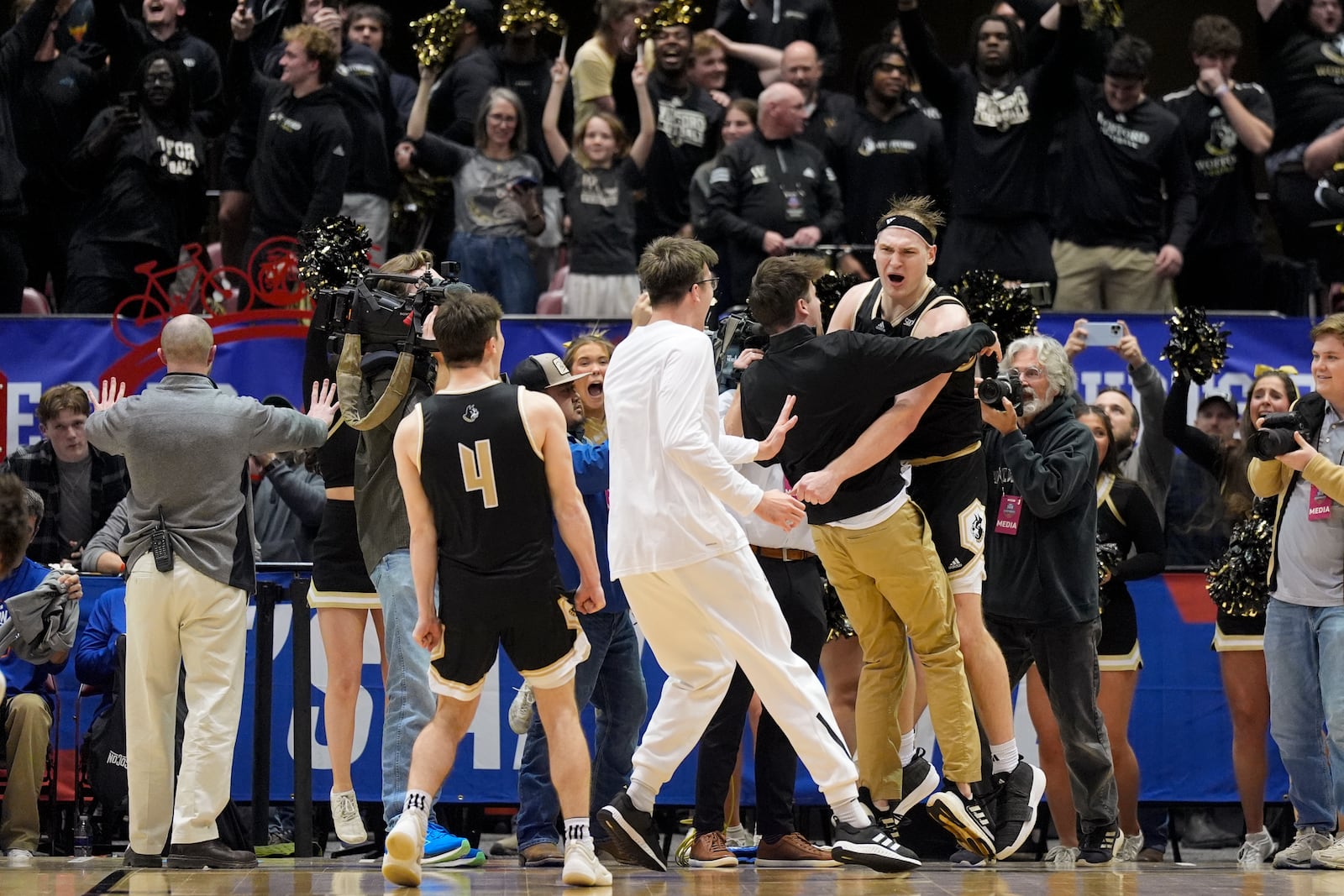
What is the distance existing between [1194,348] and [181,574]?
5.16 meters

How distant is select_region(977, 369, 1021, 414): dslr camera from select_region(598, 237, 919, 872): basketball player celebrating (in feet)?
3.77

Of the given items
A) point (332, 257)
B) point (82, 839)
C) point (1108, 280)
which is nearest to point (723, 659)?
point (332, 257)

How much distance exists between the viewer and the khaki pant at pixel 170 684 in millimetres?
6934

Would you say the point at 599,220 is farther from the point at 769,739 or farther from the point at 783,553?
the point at 769,739

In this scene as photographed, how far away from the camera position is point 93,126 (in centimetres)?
1075

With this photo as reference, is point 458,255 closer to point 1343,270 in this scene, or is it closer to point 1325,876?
point 1343,270

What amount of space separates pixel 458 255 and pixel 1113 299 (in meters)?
4.56

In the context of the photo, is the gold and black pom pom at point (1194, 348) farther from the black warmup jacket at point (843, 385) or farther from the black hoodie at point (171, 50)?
the black hoodie at point (171, 50)

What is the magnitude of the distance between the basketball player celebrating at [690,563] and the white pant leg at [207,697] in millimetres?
1818

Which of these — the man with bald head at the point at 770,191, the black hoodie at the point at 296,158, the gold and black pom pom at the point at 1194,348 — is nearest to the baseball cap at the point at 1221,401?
the gold and black pom pom at the point at 1194,348

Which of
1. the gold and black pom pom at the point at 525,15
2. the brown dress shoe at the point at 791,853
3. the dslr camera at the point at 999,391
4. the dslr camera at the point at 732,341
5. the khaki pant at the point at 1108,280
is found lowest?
the brown dress shoe at the point at 791,853

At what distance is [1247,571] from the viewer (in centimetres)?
794

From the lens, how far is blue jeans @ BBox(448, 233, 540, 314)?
35.9 feet

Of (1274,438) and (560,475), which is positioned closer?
(560,475)
